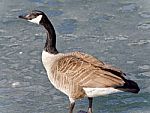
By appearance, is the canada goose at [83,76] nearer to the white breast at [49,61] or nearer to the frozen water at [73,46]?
the white breast at [49,61]

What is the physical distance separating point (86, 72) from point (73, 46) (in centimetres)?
222

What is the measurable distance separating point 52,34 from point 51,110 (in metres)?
0.88

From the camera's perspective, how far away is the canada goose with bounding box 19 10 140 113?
18.2 ft

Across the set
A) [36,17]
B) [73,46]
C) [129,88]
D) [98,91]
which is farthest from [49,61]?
[73,46]

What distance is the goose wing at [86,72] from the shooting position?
220 inches

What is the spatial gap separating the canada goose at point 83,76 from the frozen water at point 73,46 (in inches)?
18.1

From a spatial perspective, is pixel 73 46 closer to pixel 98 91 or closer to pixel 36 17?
pixel 36 17

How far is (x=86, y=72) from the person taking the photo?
5.79 metres

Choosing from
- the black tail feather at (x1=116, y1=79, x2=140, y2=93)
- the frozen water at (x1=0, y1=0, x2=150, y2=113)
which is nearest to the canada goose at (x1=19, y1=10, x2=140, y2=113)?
the black tail feather at (x1=116, y1=79, x2=140, y2=93)

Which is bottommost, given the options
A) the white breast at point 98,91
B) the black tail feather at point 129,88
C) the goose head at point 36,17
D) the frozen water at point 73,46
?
the frozen water at point 73,46

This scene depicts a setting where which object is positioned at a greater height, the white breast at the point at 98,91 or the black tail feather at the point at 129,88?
the black tail feather at the point at 129,88

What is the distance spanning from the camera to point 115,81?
5504mm

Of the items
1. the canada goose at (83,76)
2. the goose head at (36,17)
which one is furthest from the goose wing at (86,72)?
the goose head at (36,17)

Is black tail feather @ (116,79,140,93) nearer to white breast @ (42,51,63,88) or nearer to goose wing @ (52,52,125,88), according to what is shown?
goose wing @ (52,52,125,88)
